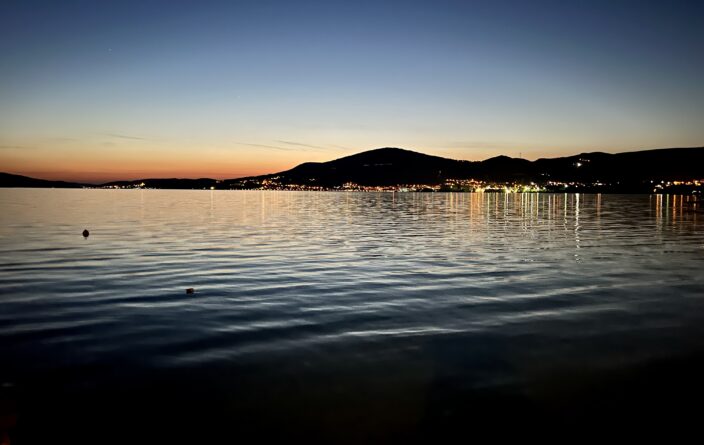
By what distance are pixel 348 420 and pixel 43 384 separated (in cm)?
586

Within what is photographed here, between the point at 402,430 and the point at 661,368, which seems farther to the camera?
the point at 661,368

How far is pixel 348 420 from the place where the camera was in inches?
313

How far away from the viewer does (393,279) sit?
786 inches

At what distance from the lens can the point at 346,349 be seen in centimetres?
1122

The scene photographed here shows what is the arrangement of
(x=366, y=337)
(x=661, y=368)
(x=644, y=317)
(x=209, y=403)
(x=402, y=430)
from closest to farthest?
(x=402, y=430) < (x=209, y=403) < (x=661, y=368) < (x=366, y=337) < (x=644, y=317)

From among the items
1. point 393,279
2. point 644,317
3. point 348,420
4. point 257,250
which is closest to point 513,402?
point 348,420

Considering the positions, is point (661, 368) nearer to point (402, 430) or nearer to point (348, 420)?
point (402, 430)

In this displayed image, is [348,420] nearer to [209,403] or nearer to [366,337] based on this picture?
[209,403]

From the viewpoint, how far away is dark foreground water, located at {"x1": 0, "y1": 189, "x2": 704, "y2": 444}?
26.1 ft

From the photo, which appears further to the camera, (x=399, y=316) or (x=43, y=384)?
(x=399, y=316)

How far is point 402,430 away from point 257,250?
2288 centimetres

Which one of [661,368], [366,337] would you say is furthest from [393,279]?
[661,368]

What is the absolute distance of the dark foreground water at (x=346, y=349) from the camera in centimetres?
795

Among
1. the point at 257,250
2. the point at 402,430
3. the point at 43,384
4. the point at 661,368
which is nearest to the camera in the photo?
the point at 402,430
